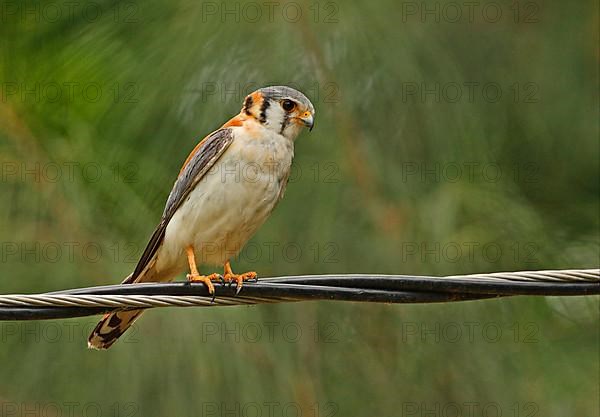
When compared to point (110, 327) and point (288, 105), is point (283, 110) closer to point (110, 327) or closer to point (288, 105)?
point (288, 105)

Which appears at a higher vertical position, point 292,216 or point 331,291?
point 292,216

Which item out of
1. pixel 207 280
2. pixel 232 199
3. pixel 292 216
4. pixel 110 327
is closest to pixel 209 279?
pixel 207 280

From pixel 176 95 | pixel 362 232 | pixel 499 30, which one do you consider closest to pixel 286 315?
pixel 362 232

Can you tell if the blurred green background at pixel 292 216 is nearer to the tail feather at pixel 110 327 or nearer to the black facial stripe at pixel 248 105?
the black facial stripe at pixel 248 105

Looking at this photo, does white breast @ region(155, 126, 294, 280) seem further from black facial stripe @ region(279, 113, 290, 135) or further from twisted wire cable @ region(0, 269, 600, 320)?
twisted wire cable @ region(0, 269, 600, 320)

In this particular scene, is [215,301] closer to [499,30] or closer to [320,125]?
[320,125]

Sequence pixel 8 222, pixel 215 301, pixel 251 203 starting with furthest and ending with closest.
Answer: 1. pixel 8 222
2. pixel 251 203
3. pixel 215 301

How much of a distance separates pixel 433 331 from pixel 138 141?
2.01 m

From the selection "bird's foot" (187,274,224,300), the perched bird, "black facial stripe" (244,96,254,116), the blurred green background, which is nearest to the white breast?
the perched bird

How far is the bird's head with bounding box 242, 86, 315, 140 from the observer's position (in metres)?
4.75

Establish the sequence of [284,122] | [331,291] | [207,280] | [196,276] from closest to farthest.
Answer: [331,291] → [207,280] → [196,276] → [284,122]

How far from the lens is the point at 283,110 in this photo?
4.80 metres

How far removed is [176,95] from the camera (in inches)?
230

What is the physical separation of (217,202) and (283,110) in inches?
24.5
